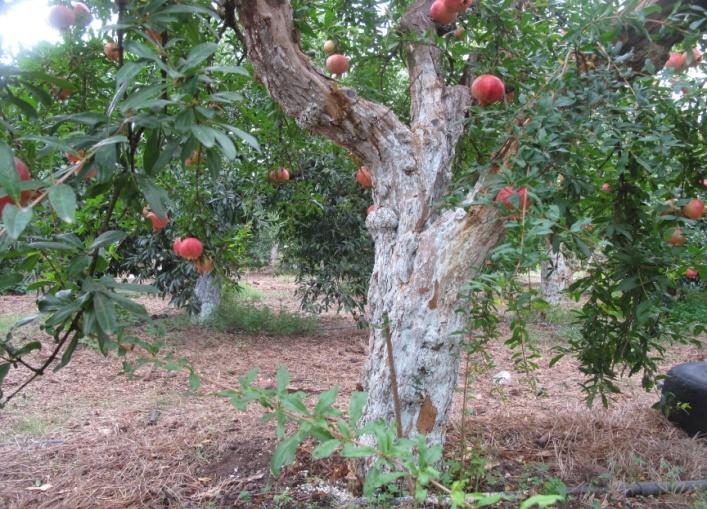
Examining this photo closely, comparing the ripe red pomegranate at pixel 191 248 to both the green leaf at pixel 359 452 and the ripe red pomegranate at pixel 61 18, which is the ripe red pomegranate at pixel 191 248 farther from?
the green leaf at pixel 359 452

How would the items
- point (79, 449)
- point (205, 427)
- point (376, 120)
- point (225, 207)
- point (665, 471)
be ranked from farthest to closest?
point (225, 207)
point (205, 427)
point (79, 449)
point (665, 471)
point (376, 120)

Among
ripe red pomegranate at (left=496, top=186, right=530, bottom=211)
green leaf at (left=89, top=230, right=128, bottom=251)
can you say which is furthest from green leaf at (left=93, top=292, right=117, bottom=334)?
ripe red pomegranate at (left=496, top=186, right=530, bottom=211)

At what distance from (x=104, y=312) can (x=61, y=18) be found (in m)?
1.69

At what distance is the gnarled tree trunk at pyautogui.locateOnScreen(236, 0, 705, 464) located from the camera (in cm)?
221

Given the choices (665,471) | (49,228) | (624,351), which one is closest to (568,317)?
(665,471)

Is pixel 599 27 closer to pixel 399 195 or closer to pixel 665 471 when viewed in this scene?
pixel 399 195

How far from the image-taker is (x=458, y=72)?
121 inches

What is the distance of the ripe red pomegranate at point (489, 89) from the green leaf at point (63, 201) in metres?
1.83

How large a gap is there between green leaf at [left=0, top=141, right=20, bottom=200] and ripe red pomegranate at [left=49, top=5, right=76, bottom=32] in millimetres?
1701

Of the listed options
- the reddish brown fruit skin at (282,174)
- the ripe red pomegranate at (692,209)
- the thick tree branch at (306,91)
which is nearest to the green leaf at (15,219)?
the thick tree branch at (306,91)

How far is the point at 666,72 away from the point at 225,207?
483cm

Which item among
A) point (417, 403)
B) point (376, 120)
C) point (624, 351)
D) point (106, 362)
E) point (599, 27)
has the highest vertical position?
point (599, 27)

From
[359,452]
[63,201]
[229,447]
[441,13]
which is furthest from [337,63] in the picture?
[359,452]

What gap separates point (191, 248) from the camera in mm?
3025
